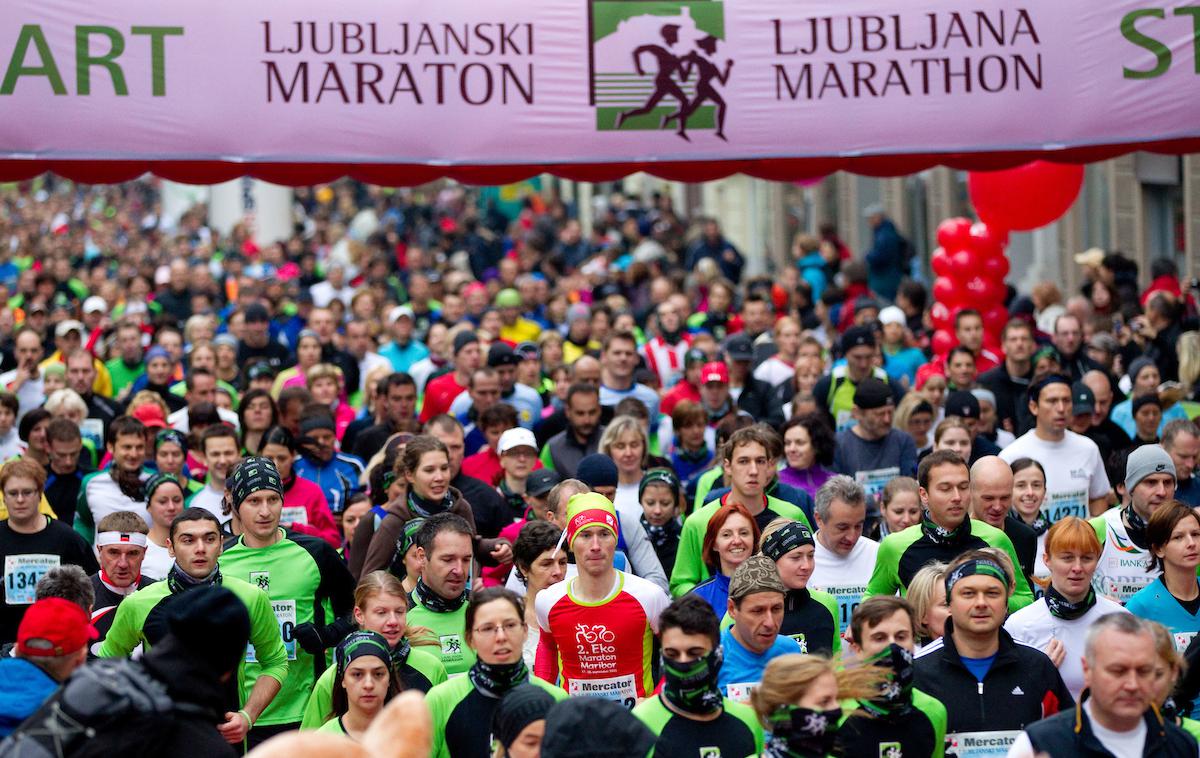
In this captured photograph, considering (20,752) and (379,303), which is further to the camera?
(379,303)

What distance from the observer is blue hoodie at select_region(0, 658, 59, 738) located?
5211mm

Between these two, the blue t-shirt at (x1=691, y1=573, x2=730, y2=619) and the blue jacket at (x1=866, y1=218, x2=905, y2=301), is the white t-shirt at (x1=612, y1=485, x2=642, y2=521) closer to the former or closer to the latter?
the blue t-shirt at (x1=691, y1=573, x2=730, y2=619)

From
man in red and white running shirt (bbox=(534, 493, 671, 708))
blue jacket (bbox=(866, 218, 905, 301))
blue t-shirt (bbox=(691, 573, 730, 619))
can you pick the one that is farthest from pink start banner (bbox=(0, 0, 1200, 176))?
blue jacket (bbox=(866, 218, 905, 301))

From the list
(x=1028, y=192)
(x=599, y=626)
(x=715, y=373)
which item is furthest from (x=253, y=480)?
(x=1028, y=192)

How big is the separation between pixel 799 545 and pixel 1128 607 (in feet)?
4.47

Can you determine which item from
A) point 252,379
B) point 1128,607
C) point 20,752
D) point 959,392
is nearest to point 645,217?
point 252,379

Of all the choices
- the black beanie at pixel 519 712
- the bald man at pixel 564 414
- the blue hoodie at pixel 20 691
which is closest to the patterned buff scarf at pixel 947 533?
the black beanie at pixel 519 712

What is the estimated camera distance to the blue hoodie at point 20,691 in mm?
5211

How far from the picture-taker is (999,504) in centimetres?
783

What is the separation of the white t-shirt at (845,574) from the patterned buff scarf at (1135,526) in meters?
1.13

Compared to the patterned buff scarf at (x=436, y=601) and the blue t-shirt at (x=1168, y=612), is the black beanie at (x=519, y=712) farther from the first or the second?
the blue t-shirt at (x=1168, y=612)

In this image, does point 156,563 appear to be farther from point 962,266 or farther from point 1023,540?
point 962,266

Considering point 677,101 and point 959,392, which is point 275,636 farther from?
point 959,392

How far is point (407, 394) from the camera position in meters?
11.1
